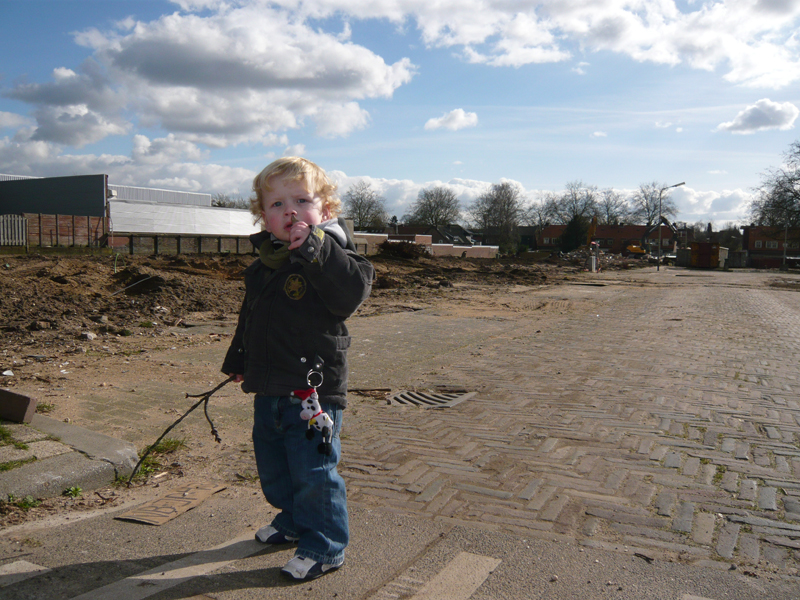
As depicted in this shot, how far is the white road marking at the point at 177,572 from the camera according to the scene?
7.10 ft

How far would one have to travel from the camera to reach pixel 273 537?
101 inches

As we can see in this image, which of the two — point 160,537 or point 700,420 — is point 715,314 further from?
point 160,537

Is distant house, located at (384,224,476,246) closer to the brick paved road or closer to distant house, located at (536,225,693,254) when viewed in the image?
distant house, located at (536,225,693,254)

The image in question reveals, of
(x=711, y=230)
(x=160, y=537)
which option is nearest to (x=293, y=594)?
(x=160, y=537)

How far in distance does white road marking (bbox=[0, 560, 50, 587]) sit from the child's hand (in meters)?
1.57

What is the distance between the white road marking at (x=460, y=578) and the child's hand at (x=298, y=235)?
1.33 m

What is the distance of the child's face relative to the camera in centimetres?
227

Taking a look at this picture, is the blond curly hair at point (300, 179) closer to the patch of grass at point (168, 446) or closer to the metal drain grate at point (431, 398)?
the patch of grass at point (168, 446)

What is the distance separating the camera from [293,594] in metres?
2.19

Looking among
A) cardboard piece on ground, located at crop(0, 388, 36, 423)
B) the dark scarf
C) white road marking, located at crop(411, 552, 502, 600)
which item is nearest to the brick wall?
cardboard piece on ground, located at crop(0, 388, 36, 423)

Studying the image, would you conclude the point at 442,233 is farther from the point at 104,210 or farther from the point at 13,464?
the point at 13,464

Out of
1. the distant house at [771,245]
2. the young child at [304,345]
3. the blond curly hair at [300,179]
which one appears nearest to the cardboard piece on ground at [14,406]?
the young child at [304,345]

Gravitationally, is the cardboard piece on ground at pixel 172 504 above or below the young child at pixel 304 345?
below

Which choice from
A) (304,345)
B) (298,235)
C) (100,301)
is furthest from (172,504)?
(100,301)
